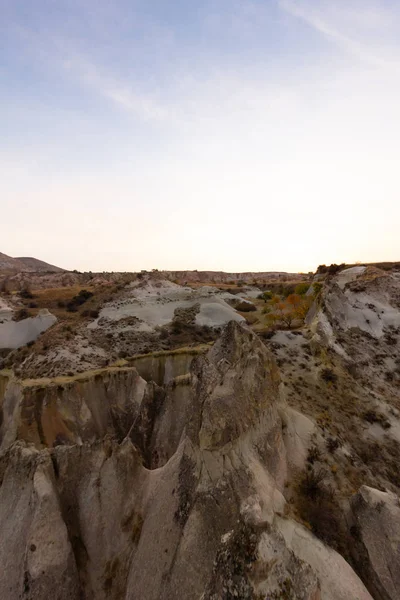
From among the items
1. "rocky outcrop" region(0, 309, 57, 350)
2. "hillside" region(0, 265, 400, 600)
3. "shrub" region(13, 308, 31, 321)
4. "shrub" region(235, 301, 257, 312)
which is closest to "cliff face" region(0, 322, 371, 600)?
"hillside" region(0, 265, 400, 600)

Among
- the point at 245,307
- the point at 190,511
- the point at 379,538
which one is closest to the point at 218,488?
the point at 190,511

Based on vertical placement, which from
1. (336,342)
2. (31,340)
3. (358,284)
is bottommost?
(31,340)

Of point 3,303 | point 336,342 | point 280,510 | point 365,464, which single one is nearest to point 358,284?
point 336,342

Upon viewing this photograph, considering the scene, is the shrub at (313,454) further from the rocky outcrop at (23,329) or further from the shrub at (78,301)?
the shrub at (78,301)

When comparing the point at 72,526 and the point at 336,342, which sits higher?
the point at 336,342

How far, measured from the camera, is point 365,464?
11.2 m

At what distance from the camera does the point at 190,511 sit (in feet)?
24.6

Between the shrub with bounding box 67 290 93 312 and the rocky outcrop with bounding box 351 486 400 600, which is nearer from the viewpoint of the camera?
the rocky outcrop with bounding box 351 486 400 600

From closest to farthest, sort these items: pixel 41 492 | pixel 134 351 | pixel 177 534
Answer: pixel 177 534
pixel 41 492
pixel 134 351

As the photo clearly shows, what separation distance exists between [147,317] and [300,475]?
2552 cm

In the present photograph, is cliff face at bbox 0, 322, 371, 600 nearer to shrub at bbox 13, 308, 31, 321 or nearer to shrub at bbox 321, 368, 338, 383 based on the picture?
shrub at bbox 321, 368, 338, 383

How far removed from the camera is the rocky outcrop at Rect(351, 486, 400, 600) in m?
6.91

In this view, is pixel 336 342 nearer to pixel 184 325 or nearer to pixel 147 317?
pixel 184 325

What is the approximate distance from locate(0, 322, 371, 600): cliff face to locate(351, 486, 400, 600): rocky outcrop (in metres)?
0.57
